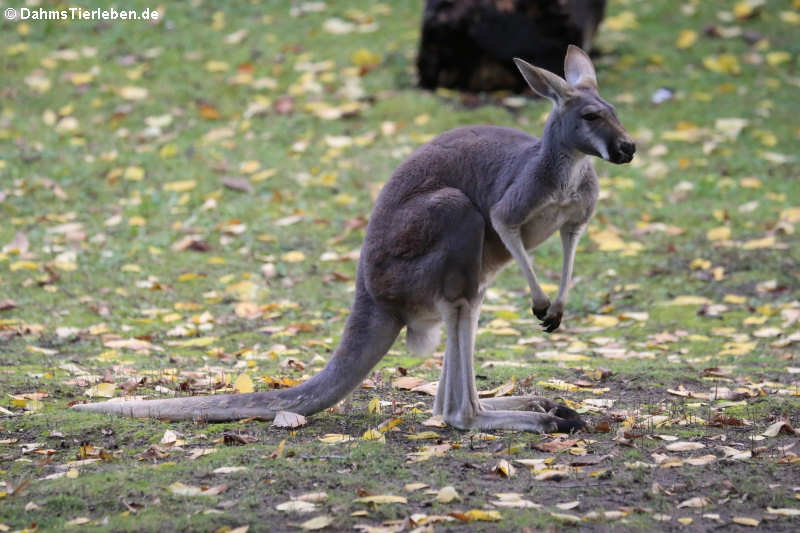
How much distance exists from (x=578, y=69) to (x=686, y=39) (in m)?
6.74

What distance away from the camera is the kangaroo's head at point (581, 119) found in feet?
12.8

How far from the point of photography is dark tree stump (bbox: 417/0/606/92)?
9273 millimetres

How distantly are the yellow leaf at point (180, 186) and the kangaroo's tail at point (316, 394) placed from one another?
13.5ft

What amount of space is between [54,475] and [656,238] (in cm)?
506

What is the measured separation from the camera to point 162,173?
8.62 metres

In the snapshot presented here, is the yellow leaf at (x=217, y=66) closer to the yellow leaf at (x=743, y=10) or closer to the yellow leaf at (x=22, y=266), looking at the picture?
the yellow leaf at (x=22, y=266)

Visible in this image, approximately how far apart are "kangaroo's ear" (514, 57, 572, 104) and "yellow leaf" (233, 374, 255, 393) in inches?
75.3

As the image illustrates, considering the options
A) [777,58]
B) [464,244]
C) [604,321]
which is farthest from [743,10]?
[464,244]

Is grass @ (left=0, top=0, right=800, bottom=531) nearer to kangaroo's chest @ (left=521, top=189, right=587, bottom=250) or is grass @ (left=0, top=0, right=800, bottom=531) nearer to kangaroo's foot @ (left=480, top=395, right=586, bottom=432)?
kangaroo's foot @ (left=480, top=395, right=586, bottom=432)

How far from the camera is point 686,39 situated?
10.6 metres

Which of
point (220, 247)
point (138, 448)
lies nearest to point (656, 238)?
point (220, 247)

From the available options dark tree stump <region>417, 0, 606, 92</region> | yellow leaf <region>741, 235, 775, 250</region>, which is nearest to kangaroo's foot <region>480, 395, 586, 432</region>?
yellow leaf <region>741, 235, 775, 250</region>

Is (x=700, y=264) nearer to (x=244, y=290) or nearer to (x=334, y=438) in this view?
(x=244, y=290)

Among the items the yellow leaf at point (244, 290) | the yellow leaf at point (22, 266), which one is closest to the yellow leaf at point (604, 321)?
the yellow leaf at point (244, 290)
